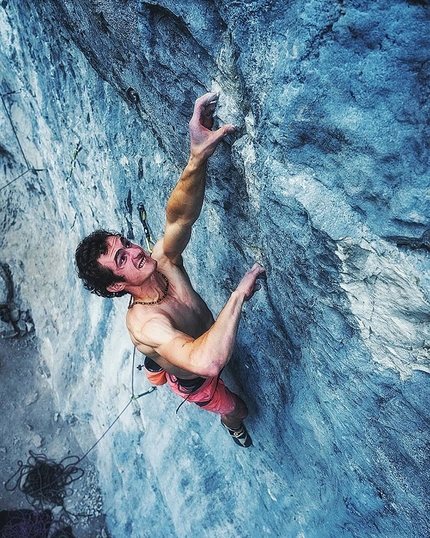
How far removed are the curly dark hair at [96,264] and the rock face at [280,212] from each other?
23.3 inches

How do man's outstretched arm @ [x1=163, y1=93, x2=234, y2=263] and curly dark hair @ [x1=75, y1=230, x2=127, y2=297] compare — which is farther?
curly dark hair @ [x1=75, y1=230, x2=127, y2=297]

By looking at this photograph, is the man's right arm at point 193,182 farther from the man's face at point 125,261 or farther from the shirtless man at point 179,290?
the man's face at point 125,261

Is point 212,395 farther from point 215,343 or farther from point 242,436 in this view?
point 215,343

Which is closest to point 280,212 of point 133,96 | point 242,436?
point 133,96

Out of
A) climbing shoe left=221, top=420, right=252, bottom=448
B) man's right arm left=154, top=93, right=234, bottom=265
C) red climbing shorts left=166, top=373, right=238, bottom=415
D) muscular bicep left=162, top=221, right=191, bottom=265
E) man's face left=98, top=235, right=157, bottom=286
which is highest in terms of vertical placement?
man's right arm left=154, top=93, right=234, bottom=265

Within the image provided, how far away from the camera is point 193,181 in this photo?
2.03m

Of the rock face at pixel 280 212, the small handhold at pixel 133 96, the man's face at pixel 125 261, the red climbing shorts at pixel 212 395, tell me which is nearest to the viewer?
the rock face at pixel 280 212

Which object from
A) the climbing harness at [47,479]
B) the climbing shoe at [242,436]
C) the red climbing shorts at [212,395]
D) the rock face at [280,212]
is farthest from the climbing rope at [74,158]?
the climbing harness at [47,479]

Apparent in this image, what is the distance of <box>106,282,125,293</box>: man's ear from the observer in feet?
7.68

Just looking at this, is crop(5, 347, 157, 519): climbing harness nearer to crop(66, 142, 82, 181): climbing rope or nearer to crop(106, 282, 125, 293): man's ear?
crop(66, 142, 82, 181): climbing rope

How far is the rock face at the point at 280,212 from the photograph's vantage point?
1.28 meters

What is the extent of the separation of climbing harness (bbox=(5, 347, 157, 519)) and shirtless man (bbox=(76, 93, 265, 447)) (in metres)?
3.14

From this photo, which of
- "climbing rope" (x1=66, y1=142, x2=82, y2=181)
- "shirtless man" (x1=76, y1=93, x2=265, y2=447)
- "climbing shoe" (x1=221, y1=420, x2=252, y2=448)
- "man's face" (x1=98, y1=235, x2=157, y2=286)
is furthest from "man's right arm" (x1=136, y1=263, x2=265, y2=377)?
"climbing rope" (x1=66, y1=142, x2=82, y2=181)

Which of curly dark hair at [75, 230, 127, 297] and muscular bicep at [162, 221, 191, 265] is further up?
muscular bicep at [162, 221, 191, 265]
